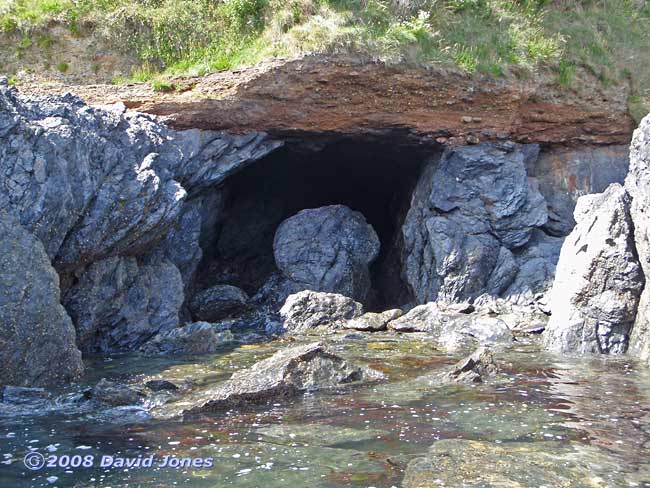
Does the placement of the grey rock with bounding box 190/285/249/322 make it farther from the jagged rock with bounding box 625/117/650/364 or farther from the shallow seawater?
the jagged rock with bounding box 625/117/650/364

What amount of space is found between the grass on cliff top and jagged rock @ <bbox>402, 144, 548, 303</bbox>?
2.24m

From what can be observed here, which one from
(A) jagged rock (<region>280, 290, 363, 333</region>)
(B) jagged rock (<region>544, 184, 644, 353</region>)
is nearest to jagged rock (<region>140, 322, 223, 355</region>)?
(A) jagged rock (<region>280, 290, 363, 333</region>)

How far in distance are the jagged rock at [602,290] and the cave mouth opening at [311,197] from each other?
6674 mm

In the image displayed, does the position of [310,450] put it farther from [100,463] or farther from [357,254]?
[357,254]

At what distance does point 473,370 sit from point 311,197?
14943 mm

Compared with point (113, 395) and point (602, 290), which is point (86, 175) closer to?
point (113, 395)

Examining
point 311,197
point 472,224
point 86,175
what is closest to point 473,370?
point 86,175

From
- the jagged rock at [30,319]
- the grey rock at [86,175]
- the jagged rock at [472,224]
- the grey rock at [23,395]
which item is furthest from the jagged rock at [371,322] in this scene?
the grey rock at [23,395]

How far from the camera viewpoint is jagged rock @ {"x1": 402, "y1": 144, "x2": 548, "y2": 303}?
18.4m

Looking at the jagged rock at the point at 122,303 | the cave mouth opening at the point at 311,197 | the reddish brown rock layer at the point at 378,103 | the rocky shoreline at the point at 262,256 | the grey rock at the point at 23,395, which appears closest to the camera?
the grey rock at the point at 23,395

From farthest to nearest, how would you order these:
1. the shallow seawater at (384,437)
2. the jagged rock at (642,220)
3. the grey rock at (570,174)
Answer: the grey rock at (570,174)
the jagged rock at (642,220)
the shallow seawater at (384,437)

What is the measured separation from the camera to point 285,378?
998cm

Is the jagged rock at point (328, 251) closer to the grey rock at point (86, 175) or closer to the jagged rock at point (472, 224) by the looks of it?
the jagged rock at point (472, 224)

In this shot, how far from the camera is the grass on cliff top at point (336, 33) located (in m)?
18.0
